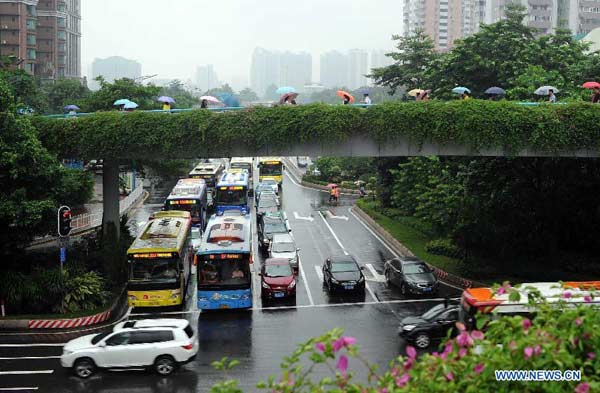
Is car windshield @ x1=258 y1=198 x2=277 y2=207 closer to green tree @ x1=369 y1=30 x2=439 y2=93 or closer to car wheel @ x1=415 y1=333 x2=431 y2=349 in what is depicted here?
green tree @ x1=369 y1=30 x2=439 y2=93

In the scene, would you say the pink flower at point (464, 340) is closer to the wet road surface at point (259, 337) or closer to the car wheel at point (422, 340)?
the wet road surface at point (259, 337)

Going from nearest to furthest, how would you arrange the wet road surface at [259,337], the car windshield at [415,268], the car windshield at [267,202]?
the wet road surface at [259,337]
the car windshield at [415,268]
the car windshield at [267,202]

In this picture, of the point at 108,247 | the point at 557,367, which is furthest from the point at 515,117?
the point at 557,367

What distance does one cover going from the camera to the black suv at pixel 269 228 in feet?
126

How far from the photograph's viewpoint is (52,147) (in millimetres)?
29062

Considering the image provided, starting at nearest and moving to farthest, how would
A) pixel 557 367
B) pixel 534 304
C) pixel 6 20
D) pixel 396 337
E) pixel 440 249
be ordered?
pixel 557 367
pixel 534 304
pixel 396 337
pixel 440 249
pixel 6 20

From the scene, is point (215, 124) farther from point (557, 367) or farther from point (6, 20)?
point (6, 20)

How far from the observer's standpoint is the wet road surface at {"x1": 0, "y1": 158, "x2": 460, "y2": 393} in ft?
64.1

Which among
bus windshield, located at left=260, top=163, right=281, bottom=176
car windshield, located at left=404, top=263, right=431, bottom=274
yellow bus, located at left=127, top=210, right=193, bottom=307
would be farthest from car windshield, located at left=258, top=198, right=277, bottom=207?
yellow bus, located at left=127, top=210, right=193, bottom=307

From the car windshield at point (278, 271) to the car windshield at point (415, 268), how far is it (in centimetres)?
457

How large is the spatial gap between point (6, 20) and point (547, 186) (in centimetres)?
7342

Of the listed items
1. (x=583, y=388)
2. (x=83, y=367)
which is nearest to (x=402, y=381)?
(x=583, y=388)

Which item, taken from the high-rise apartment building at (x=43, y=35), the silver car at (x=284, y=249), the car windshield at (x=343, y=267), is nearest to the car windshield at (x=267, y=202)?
the silver car at (x=284, y=249)

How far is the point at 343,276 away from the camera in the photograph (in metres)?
29.5
